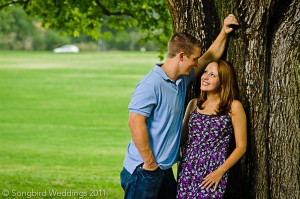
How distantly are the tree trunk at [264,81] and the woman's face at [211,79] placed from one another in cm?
36

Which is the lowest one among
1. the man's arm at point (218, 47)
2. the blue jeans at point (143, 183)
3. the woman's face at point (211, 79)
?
the blue jeans at point (143, 183)

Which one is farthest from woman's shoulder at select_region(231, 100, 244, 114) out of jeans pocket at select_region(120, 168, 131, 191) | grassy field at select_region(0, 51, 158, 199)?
grassy field at select_region(0, 51, 158, 199)

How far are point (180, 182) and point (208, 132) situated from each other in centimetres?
40

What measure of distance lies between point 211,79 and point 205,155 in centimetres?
54

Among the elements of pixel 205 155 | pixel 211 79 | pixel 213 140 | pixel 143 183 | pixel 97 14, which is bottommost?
pixel 143 183

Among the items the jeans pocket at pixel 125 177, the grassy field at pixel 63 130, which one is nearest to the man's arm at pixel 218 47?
the jeans pocket at pixel 125 177

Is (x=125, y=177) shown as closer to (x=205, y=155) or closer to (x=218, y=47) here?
(x=205, y=155)

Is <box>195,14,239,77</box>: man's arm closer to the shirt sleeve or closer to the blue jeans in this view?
the shirt sleeve

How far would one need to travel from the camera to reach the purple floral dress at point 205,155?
4695 millimetres

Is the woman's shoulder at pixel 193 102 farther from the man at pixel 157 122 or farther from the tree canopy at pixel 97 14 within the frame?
the tree canopy at pixel 97 14

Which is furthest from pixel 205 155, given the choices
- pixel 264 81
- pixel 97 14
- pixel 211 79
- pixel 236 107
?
pixel 97 14

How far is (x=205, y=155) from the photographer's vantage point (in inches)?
185

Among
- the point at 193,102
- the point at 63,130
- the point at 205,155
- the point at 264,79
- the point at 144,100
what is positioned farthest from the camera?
the point at 63,130

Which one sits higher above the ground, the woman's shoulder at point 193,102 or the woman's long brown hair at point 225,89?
the woman's long brown hair at point 225,89
